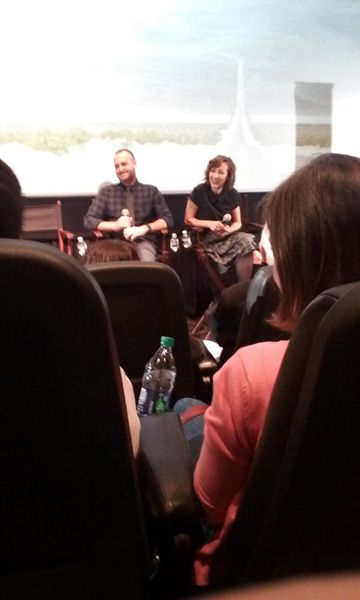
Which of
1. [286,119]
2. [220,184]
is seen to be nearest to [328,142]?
[286,119]

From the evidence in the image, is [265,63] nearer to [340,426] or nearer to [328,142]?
[328,142]

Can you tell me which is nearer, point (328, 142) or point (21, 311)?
point (21, 311)

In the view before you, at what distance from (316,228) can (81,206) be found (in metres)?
4.02

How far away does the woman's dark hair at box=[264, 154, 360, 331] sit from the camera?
882 mm

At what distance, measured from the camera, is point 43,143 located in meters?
4.54

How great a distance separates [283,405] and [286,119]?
478cm

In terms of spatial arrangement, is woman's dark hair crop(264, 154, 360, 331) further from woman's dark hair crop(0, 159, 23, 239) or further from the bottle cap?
the bottle cap

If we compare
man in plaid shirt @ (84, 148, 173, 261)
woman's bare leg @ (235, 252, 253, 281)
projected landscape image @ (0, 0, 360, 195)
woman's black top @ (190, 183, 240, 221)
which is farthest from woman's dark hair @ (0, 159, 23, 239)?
projected landscape image @ (0, 0, 360, 195)

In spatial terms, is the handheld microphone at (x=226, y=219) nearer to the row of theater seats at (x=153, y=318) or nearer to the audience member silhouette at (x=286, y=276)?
the row of theater seats at (x=153, y=318)

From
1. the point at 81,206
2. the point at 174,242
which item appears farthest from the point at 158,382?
the point at 81,206

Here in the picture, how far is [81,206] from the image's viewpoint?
4.74m

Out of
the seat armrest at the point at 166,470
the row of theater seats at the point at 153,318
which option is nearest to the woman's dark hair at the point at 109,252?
the row of theater seats at the point at 153,318

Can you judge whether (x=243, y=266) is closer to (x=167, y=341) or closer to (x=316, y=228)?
(x=167, y=341)

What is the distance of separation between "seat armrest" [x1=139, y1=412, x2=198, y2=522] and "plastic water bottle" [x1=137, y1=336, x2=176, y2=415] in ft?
1.24
